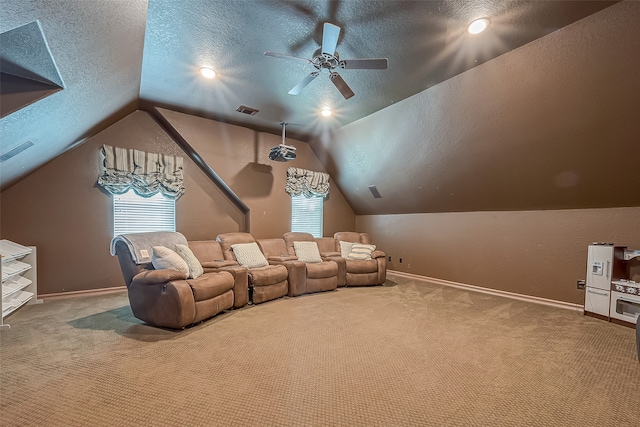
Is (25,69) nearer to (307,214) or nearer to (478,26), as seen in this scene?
(478,26)

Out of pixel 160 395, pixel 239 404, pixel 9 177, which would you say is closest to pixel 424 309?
pixel 239 404

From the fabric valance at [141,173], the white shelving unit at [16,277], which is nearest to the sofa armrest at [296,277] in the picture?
the fabric valance at [141,173]

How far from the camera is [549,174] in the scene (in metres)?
3.52

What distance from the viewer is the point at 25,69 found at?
6.92ft

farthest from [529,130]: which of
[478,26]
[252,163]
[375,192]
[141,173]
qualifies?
[141,173]

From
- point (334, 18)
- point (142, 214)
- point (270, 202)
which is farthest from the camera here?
point (270, 202)

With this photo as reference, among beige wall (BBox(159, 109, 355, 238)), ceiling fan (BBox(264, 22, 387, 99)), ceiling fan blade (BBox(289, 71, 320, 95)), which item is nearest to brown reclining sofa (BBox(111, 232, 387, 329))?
beige wall (BBox(159, 109, 355, 238))

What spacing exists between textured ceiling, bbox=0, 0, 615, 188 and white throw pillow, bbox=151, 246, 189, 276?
1646mm

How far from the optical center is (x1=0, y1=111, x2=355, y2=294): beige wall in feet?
12.2

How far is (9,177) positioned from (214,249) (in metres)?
2.54

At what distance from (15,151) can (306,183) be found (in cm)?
425

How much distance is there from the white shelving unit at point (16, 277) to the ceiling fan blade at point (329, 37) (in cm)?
383

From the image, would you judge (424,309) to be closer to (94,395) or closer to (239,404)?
(239,404)

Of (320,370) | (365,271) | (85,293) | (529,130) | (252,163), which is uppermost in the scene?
(529,130)
